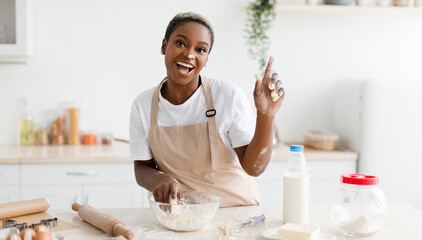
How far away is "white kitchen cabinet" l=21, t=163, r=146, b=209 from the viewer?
2895mm

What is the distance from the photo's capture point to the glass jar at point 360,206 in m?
1.38

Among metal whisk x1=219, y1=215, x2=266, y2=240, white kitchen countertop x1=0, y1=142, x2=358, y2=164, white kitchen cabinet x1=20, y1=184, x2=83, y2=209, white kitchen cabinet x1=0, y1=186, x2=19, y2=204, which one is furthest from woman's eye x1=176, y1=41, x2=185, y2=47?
white kitchen cabinet x1=0, y1=186, x2=19, y2=204

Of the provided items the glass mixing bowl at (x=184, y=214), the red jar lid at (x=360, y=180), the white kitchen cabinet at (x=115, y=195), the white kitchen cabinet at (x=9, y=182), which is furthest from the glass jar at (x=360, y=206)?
the white kitchen cabinet at (x=9, y=182)

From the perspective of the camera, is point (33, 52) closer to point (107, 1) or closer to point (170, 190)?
point (107, 1)

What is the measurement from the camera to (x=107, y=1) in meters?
3.41

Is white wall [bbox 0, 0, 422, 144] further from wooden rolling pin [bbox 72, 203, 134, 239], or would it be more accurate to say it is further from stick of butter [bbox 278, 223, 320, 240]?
stick of butter [bbox 278, 223, 320, 240]

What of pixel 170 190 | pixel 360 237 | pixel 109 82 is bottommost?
pixel 360 237

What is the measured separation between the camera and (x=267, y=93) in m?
1.57

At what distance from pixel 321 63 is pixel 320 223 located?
221cm

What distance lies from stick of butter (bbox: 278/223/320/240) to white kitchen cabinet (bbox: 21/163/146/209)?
1.71 metres

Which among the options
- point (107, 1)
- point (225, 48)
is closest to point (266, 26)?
point (225, 48)

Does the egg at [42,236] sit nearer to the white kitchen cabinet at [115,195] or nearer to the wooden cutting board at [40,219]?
the wooden cutting board at [40,219]

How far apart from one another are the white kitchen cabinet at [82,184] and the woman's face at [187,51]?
1.28 meters

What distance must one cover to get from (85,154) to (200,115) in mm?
1318
